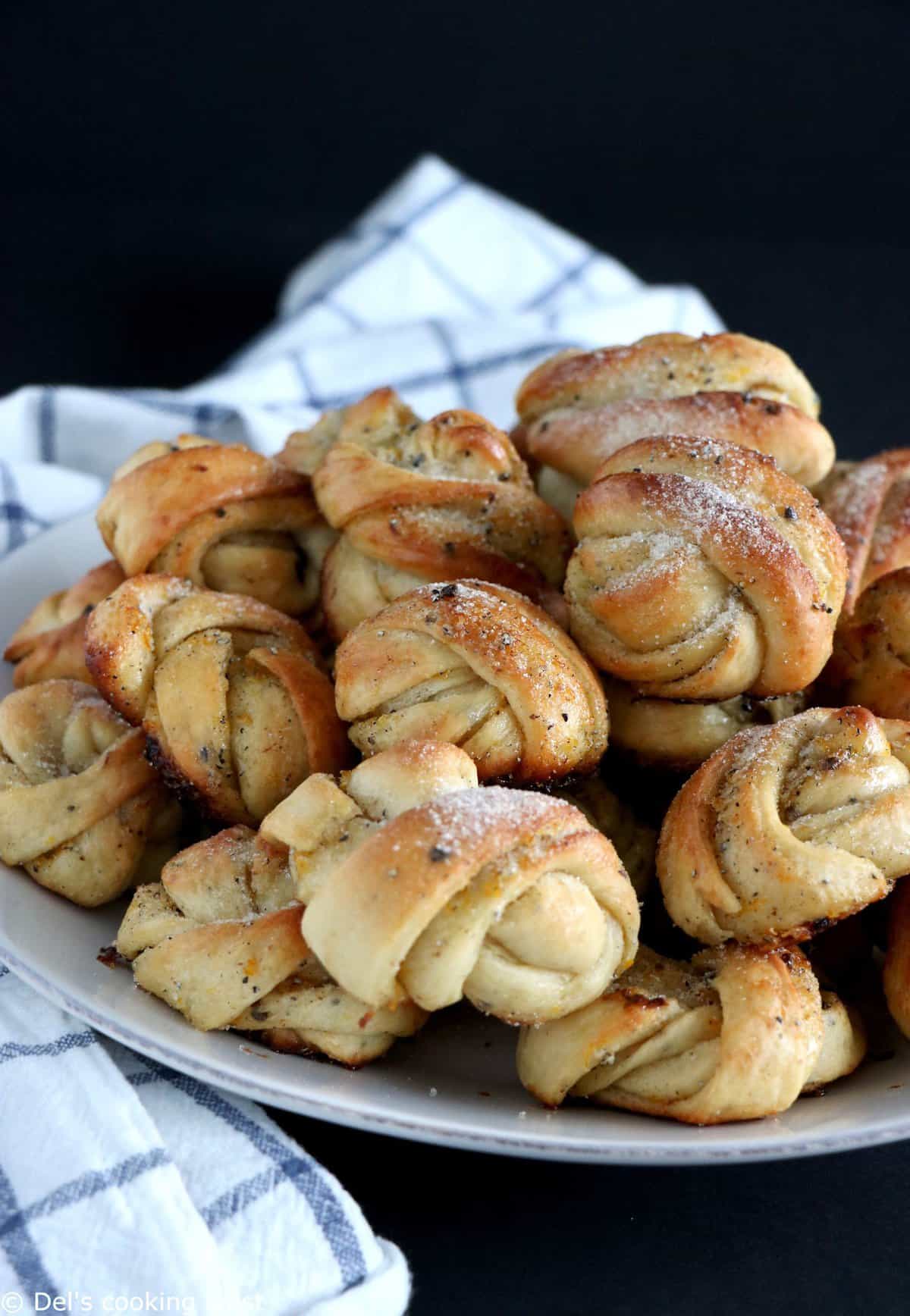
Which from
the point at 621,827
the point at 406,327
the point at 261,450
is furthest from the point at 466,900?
the point at 406,327

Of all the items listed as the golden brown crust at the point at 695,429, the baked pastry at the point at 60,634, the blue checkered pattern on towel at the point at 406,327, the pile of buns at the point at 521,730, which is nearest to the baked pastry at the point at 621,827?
the pile of buns at the point at 521,730

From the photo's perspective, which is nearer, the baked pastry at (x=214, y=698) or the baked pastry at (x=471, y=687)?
the baked pastry at (x=471, y=687)

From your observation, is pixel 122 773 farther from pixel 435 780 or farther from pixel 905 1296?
pixel 905 1296

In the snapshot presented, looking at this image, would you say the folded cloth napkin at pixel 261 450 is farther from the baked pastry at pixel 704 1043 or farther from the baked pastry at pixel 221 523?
the baked pastry at pixel 221 523

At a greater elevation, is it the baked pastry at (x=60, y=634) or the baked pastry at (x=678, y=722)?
the baked pastry at (x=60, y=634)

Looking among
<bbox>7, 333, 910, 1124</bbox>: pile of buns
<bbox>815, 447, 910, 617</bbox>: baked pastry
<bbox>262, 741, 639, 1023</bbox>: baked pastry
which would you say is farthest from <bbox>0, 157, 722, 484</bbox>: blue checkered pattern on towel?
<bbox>262, 741, 639, 1023</bbox>: baked pastry

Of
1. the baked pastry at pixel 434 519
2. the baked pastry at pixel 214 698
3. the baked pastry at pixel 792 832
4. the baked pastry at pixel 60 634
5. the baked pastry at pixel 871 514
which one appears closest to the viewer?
the baked pastry at pixel 792 832
